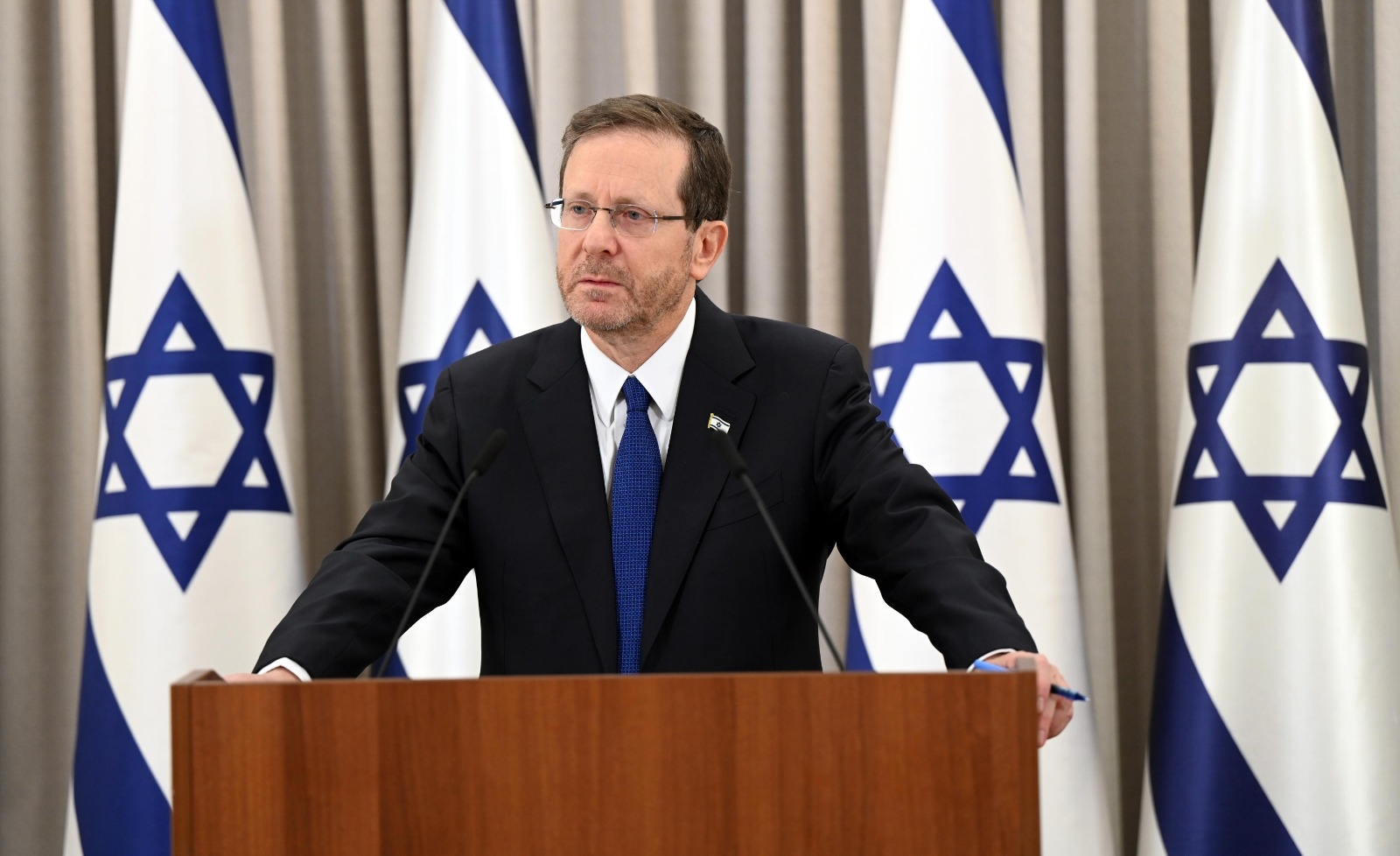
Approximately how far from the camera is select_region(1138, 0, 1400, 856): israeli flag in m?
2.87

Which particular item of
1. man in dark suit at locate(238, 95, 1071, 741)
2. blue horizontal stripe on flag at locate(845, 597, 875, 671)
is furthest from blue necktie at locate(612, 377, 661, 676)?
blue horizontal stripe on flag at locate(845, 597, 875, 671)

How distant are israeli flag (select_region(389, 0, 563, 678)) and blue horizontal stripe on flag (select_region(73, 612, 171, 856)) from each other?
643 millimetres

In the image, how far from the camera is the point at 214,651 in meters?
3.20

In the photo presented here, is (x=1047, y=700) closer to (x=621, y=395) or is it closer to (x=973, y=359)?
(x=621, y=395)

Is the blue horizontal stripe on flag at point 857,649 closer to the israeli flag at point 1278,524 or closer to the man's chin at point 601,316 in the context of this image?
the israeli flag at point 1278,524

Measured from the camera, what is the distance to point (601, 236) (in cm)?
212

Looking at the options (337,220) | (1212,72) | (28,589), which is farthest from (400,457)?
(1212,72)

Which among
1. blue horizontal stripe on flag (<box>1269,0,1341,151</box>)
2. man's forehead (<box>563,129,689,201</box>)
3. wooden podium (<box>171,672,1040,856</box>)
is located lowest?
wooden podium (<box>171,672,1040,856</box>)

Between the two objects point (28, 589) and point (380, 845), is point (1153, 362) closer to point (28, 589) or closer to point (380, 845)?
point (380, 845)

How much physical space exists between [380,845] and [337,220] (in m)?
2.89

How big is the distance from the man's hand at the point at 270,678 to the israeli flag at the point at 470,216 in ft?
5.51

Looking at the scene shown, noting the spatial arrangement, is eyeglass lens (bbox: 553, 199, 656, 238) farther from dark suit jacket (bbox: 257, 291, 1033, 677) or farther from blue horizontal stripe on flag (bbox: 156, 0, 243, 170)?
blue horizontal stripe on flag (bbox: 156, 0, 243, 170)

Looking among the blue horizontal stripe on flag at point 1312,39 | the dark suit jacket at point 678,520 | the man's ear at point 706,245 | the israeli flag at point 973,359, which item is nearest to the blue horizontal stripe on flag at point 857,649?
the israeli flag at point 973,359

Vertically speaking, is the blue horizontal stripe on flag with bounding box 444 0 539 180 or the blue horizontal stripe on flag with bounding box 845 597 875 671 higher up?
the blue horizontal stripe on flag with bounding box 444 0 539 180
